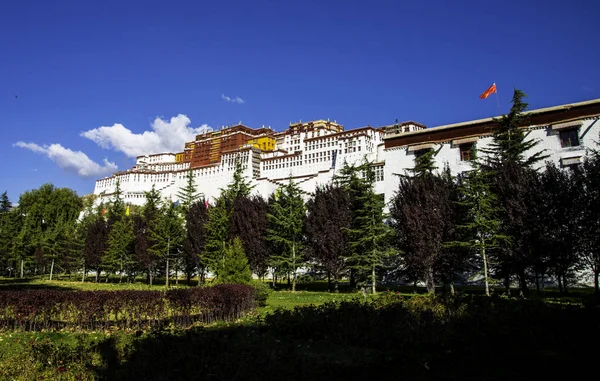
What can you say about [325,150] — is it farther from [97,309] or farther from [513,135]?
[97,309]

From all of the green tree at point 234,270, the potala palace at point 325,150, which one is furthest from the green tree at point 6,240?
the green tree at point 234,270

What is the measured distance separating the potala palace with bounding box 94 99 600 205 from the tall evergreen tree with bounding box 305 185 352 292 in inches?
239

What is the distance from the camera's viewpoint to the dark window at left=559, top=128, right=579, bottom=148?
98.1 feet

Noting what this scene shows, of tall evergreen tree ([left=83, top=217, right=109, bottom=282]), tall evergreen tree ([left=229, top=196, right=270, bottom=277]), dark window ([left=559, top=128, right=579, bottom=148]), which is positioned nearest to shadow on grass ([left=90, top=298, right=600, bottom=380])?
tall evergreen tree ([left=229, top=196, right=270, bottom=277])

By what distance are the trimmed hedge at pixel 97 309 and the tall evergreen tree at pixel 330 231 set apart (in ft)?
54.8

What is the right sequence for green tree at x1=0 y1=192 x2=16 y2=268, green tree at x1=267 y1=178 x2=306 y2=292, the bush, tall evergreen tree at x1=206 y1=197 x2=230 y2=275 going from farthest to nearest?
green tree at x1=0 y1=192 x2=16 y2=268 < tall evergreen tree at x1=206 y1=197 x2=230 y2=275 < green tree at x1=267 y1=178 x2=306 y2=292 < the bush

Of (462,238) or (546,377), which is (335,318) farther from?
(462,238)

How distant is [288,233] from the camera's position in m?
32.1

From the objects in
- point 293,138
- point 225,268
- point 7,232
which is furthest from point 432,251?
point 293,138

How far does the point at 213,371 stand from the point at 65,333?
7703mm

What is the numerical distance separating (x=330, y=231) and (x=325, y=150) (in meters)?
57.9

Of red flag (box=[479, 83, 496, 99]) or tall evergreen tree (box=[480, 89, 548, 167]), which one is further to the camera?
red flag (box=[479, 83, 496, 99])

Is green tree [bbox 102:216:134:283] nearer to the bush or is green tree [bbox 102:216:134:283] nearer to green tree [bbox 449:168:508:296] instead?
the bush

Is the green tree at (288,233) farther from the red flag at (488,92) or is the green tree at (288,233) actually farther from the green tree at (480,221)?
the red flag at (488,92)
